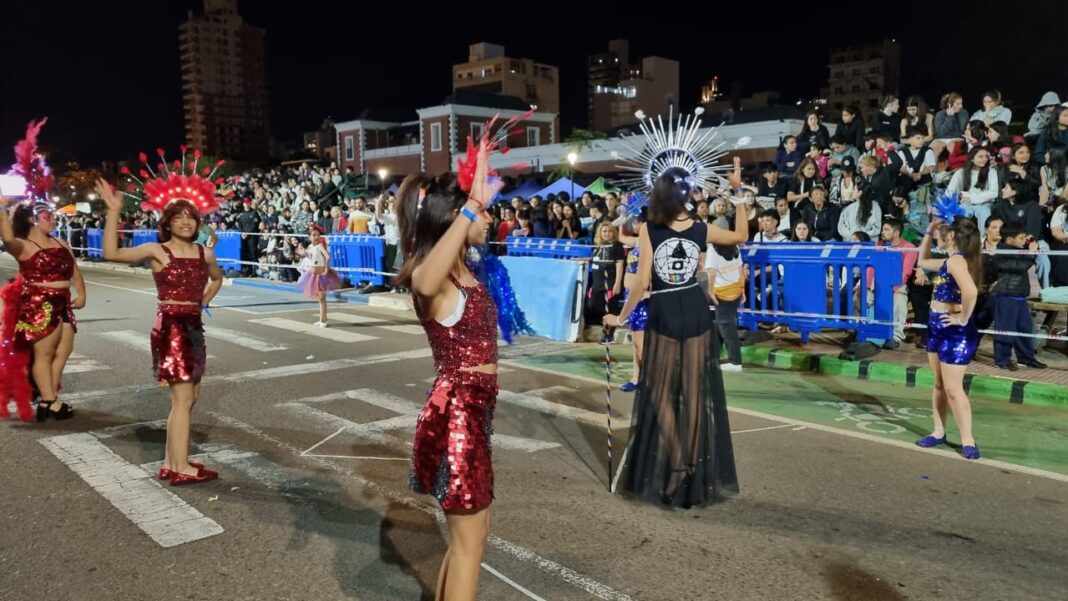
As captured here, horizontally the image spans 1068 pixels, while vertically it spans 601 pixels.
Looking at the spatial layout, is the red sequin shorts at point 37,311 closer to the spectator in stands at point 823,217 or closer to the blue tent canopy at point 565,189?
the spectator in stands at point 823,217

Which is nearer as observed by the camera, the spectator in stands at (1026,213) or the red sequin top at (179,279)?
the red sequin top at (179,279)

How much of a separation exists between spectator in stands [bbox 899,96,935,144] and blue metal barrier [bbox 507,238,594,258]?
546 centimetres

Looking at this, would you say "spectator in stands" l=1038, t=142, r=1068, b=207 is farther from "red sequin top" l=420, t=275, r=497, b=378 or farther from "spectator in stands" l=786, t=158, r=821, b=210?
"red sequin top" l=420, t=275, r=497, b=378

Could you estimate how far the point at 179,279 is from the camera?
554 centimetres

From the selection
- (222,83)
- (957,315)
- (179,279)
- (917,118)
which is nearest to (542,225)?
(917,118)

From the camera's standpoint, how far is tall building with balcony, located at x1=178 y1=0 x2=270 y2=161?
173125 millimetres

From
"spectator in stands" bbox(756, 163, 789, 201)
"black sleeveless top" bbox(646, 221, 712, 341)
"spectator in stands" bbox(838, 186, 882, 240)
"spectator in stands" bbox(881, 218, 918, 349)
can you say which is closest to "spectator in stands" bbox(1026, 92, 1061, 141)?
"spectator in stands" bbox(838, 186, 882, 240)

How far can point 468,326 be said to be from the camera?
305 centimetres

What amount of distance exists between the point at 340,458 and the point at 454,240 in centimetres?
374

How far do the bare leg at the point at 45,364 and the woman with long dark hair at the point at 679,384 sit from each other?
5.50 meters

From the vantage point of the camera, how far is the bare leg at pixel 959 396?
594 centimetres

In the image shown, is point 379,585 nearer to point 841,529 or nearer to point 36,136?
point 841,529

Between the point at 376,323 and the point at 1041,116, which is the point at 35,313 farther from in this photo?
the point at 1041,116

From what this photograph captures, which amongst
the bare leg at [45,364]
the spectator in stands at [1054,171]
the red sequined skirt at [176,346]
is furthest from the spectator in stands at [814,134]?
the bare leg at [45,364]
